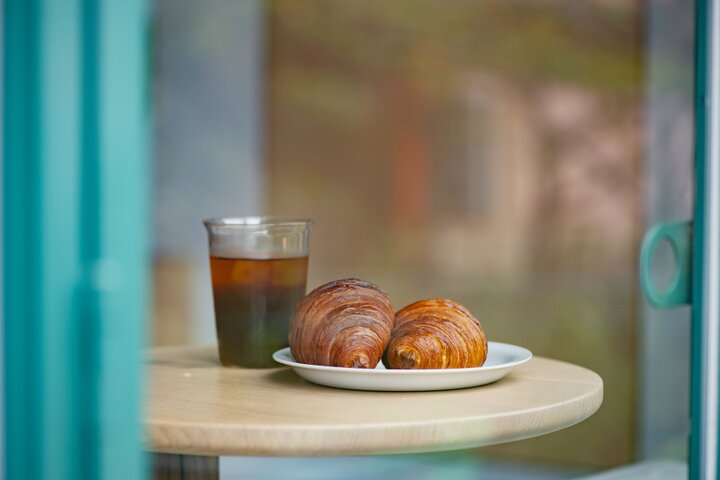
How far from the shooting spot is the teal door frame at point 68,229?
0.39 meters

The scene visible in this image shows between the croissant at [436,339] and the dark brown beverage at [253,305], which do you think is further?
the dark brown beverage at [253,305]

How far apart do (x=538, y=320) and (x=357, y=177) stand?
2.36 ft

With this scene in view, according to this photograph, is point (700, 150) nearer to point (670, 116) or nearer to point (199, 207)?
point (670, 116)

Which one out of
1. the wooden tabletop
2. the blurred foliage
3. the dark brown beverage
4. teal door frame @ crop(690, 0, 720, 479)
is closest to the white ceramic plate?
the wooden tabletop

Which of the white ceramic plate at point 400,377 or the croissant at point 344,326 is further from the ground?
the croissant at point 344,326

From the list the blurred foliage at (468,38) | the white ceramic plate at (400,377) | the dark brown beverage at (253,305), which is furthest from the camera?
the blurred foliage at (468,38)

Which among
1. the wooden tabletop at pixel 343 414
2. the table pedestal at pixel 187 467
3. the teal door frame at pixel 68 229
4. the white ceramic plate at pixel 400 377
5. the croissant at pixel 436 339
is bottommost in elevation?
the table pedestal at pixel 187 467

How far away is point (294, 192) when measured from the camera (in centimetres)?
301

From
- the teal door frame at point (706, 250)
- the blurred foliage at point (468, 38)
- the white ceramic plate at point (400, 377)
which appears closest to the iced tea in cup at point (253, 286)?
the white ceramic plate at point (400, 377)

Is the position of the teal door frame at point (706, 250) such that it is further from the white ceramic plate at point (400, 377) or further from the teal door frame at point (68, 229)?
the teal door frame at point (68, 229)

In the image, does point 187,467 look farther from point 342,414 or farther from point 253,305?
point 342,414

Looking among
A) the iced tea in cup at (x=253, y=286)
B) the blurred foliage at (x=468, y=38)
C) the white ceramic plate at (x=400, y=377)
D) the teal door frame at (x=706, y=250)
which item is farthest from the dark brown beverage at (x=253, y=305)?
the blurred foliage at (x=468, y=38)

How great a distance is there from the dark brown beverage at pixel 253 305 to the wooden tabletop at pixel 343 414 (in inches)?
2.2

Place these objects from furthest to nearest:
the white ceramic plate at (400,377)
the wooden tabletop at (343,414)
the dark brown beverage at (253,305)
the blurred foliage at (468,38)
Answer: the blurred foliage at (468,38) → the dark brown beverage at (253,305) → the white ceramic plate at (400,377) → the wooden tabletop at (343,414)
